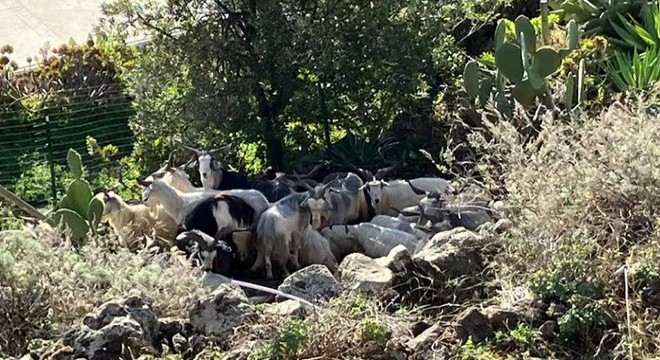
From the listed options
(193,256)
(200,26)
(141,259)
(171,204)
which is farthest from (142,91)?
(141,259)

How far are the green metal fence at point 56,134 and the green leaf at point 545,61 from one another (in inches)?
206

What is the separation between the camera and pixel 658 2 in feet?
34.8

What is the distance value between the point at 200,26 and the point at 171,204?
2200 mm

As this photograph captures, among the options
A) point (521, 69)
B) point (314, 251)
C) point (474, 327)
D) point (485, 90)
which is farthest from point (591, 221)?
point (485, 90)

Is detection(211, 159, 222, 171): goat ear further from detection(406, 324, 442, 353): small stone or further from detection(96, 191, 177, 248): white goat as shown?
detection(406, 324, 442, 353): small stone

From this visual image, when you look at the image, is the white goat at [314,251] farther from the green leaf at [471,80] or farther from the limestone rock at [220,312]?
the limestone rock at [220,312]

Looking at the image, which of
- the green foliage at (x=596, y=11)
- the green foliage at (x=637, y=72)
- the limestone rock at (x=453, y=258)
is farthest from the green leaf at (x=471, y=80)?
the limestone rock at (x=453, y=258)

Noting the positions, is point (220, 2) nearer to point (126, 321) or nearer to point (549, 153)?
point (549, 153)

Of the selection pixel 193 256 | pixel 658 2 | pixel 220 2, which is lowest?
pixel 193 256

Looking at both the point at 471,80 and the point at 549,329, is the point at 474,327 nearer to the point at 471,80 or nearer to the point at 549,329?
the point at 549,329

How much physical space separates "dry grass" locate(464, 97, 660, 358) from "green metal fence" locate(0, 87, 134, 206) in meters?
6.59

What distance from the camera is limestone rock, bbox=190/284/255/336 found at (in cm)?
531

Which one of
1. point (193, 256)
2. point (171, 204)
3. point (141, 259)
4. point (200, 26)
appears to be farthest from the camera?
point (200, 26)

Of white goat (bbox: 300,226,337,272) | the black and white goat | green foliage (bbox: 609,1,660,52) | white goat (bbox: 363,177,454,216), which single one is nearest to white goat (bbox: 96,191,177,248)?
the black and white goat
